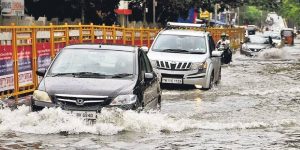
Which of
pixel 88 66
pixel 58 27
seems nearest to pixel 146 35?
pixel 58 27

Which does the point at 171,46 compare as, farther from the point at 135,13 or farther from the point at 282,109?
the point at 135,13

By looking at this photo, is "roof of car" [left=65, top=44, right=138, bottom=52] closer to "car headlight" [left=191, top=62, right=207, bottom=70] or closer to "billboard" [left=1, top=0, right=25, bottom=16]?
"car headlight" [left=191, top=62, right=207, bottom=70]

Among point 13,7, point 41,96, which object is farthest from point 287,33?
point 41,96

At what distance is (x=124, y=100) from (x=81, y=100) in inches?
24.9

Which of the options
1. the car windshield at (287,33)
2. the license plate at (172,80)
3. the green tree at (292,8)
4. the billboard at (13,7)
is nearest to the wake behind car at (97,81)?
the license plate at (172,80)

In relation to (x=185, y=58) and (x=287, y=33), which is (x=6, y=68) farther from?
(x=287, y=33)

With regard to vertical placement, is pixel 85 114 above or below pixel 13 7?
below

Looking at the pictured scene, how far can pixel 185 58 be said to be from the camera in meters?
18.4

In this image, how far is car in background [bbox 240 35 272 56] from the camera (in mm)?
41438

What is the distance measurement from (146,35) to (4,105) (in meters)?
18.8

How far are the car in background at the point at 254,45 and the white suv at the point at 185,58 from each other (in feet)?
70.6

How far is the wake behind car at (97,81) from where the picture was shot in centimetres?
984

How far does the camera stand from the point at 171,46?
1942 centimetres

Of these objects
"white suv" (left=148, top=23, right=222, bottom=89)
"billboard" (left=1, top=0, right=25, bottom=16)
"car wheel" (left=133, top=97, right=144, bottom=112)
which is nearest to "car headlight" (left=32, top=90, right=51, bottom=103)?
"car wheel" (left=133, top=97, right=144, bottom=112)
